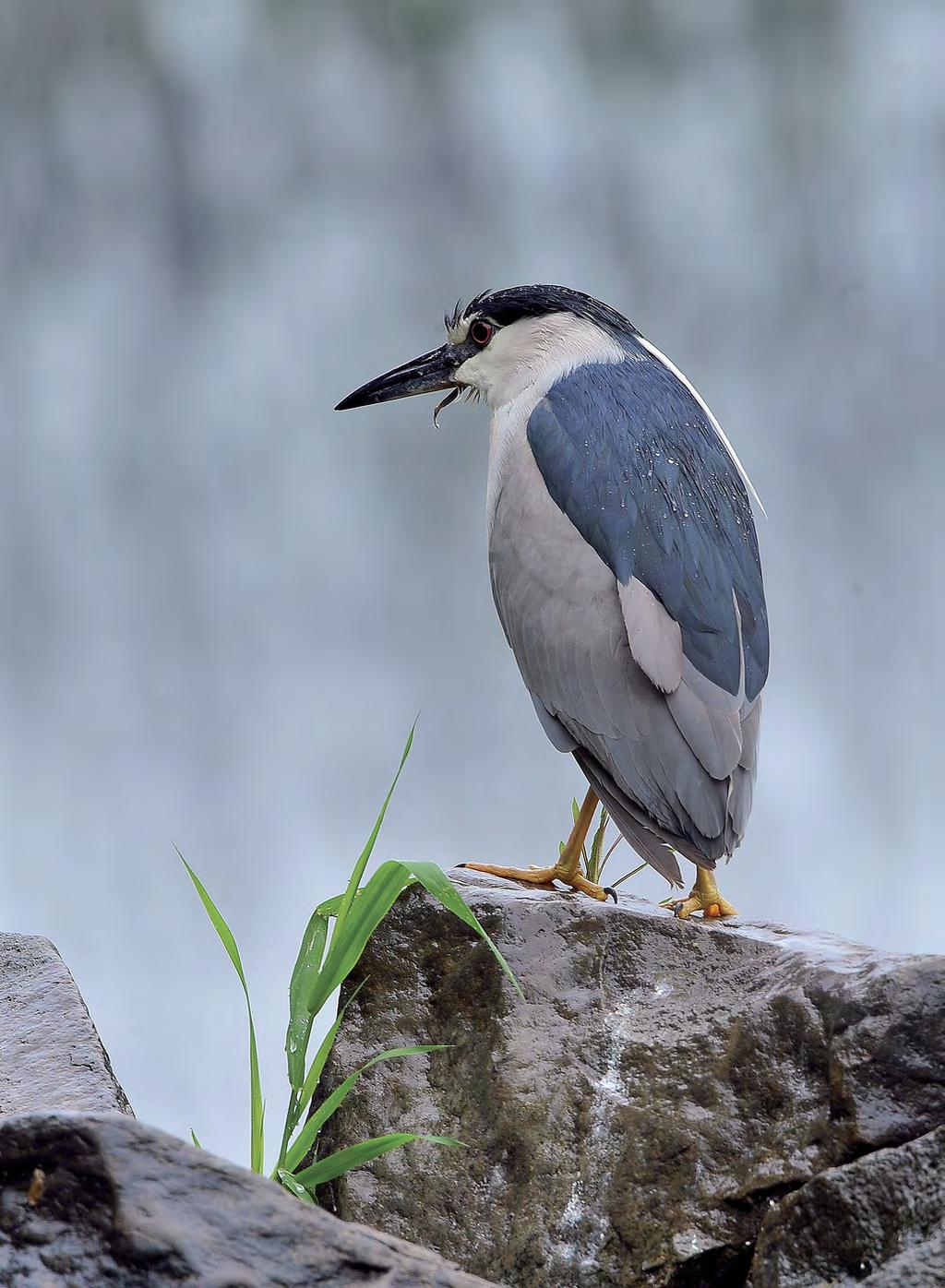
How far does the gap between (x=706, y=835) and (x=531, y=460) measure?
76 centimetres

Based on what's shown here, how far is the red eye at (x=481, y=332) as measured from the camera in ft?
9.00

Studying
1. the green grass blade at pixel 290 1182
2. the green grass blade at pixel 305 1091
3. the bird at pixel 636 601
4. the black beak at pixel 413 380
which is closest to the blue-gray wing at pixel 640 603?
the bird at pixel 636 601

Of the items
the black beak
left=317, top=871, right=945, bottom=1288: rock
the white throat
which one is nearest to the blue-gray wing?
the white throat

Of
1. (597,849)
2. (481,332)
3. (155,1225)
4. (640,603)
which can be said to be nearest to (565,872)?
(597,849)

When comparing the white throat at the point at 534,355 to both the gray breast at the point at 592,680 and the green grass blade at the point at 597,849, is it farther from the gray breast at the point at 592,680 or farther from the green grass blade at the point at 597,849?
the green grass blade at the point at 597,849

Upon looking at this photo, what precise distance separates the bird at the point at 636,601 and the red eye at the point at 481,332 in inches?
8.4

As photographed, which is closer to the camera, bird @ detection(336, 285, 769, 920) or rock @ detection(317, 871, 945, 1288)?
rock @ detection(317, 871, 945, 1288)

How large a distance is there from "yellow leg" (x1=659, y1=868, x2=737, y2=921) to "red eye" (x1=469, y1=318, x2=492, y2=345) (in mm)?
1198

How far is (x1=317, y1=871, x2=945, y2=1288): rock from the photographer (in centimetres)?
149

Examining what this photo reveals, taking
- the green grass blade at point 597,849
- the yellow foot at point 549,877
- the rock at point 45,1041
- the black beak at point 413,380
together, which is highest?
the black beak at point 413,380

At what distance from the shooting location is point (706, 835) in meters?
2.15

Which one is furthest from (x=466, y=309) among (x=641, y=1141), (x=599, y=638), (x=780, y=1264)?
(x=780, y=1264)

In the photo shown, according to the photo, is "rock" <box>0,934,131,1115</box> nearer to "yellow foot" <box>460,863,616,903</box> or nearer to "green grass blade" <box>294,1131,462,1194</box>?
"green grass blade" <box>294,1131,462,1194</box>

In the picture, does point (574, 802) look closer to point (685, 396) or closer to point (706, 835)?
point (706, 835)
